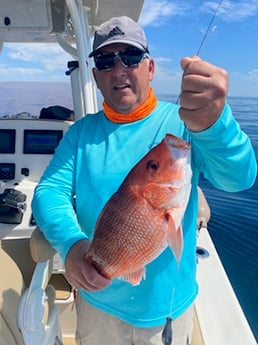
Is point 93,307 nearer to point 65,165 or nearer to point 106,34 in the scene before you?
point 65,165

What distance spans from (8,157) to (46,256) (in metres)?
1.62

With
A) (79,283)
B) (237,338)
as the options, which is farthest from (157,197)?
(237,338)

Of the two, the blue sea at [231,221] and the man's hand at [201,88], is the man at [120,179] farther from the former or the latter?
the blue sea at [231,221]

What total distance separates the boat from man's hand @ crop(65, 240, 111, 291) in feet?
1.48

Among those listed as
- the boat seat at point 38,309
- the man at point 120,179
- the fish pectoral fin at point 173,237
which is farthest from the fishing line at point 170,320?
the boat seat at point 38,309

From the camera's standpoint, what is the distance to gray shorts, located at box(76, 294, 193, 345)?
4.68 ft

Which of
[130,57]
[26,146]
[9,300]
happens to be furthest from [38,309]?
[26,146]

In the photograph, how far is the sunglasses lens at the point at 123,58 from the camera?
137 centimetres

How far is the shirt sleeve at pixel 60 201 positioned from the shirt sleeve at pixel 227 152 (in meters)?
0.49

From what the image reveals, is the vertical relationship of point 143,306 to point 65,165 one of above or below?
below

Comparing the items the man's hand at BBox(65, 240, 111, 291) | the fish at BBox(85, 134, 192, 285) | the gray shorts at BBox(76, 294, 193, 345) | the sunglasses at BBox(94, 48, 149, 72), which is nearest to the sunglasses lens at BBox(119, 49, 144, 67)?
the sunglasses at BBox(94, 48, 149, 72)

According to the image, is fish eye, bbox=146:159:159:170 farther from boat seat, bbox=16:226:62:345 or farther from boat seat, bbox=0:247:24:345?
boat seat, bbox=0:247:24:345

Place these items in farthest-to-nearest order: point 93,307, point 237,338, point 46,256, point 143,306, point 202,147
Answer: point 237,338 < point 46,256 < point 93,307 < point 143,306 < point 202,147

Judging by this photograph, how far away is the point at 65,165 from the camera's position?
4.68ft
